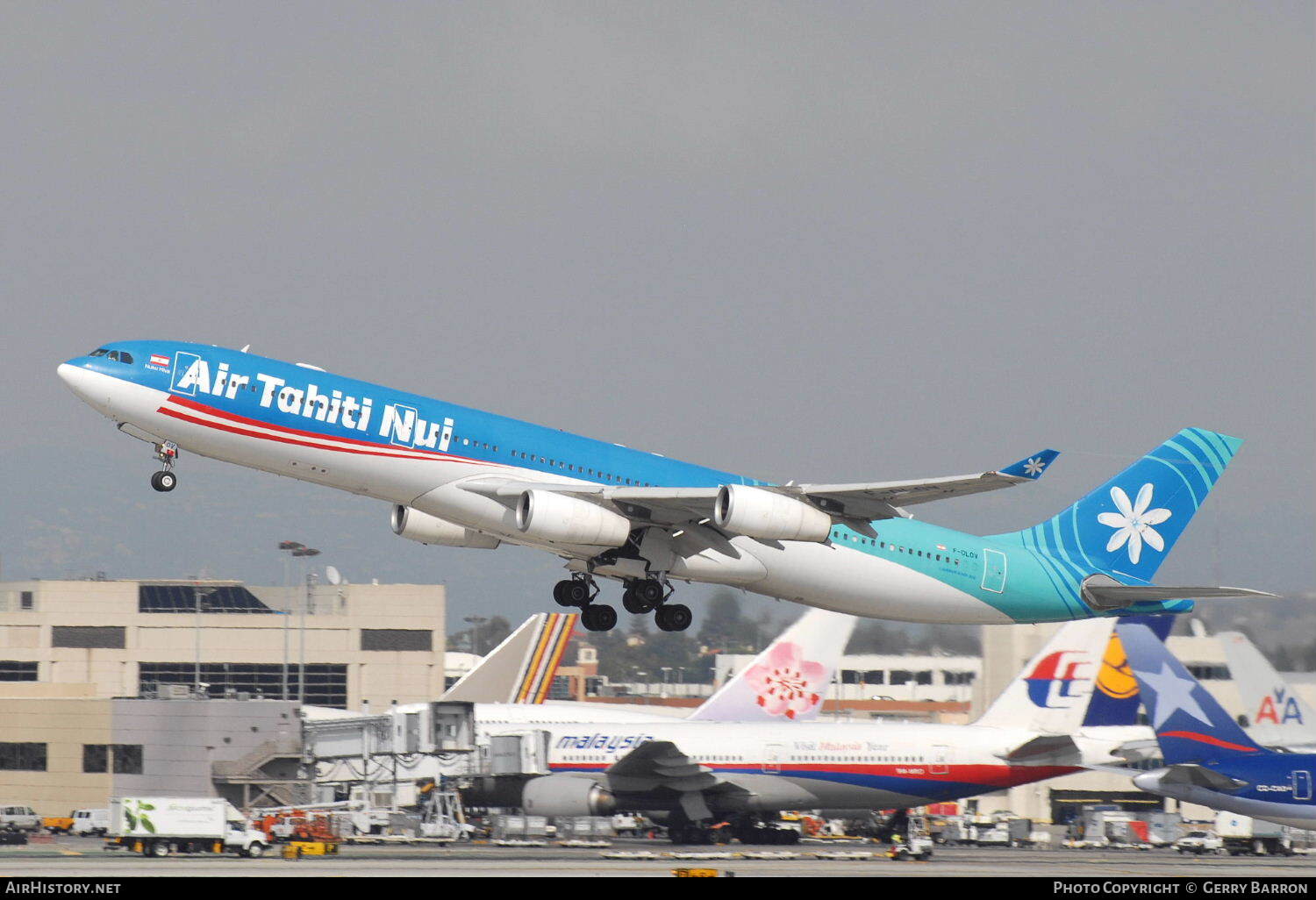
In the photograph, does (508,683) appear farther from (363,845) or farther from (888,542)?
(888,542)

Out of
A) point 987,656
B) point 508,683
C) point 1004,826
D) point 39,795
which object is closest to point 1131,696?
point 1004,826

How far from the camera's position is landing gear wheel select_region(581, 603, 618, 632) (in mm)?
39938

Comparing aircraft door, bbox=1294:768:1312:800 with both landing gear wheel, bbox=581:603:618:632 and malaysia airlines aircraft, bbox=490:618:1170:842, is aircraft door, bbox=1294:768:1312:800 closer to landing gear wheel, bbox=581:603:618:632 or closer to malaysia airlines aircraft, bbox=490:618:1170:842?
malaysia airlines aircraft, bbox=490:618:1170:842

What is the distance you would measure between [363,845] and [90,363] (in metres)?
19.9

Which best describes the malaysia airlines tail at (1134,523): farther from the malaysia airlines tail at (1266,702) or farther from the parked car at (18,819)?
the parked car at (18,819)

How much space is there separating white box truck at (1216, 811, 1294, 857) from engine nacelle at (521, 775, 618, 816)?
18590 millimetres

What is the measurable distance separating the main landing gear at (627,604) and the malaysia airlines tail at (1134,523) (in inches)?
372

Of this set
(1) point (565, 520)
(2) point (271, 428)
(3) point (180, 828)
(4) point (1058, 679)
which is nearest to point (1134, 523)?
(4) point (1058, 679)

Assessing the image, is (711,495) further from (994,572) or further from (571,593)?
(994,572)

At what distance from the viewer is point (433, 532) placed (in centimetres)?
3997

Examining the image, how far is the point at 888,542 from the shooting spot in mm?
40906

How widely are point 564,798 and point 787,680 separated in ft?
38.4

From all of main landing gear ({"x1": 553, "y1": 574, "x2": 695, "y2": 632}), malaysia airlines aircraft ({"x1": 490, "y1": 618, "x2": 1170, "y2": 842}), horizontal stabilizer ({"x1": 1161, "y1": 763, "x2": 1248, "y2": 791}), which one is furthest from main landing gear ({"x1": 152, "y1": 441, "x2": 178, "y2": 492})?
horizontal stabilizer ({"x1": 1161, "y1": 763, "x2": 1248, "y2": 791})

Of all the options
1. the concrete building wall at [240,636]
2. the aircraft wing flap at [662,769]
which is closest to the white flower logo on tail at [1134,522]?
the aircraft wing flap at [662,769]
